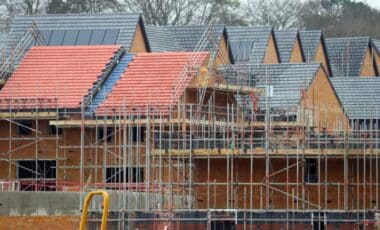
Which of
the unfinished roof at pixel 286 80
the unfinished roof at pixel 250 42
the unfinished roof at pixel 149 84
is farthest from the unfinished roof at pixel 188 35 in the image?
the unfinished roof at pixel 149 84

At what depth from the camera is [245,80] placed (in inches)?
2372

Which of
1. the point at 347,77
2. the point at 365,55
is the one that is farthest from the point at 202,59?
the point at 365,55

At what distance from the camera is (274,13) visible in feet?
369

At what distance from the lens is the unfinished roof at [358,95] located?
6681cm

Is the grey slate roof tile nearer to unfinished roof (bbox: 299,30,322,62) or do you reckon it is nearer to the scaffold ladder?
the scaffold ladder

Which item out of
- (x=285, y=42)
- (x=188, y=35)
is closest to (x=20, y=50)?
(x=188, y=35)

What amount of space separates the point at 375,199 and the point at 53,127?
11.9m

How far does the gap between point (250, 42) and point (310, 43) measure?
625cm

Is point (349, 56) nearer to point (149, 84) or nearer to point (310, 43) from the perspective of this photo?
point (310, 43)

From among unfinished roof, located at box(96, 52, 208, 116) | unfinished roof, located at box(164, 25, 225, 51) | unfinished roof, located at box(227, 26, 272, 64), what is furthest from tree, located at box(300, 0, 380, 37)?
unfinished roof, located at box(96, 52, 208, 116)

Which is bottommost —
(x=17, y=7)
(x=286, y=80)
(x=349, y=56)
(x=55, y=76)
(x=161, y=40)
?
(x=55, y=76)

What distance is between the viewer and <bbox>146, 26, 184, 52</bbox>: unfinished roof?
67.9 metres

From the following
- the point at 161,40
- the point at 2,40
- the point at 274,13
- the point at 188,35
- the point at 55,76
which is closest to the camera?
the point at 55,76

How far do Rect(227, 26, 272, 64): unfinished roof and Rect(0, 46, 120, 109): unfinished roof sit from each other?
11.6 meters
